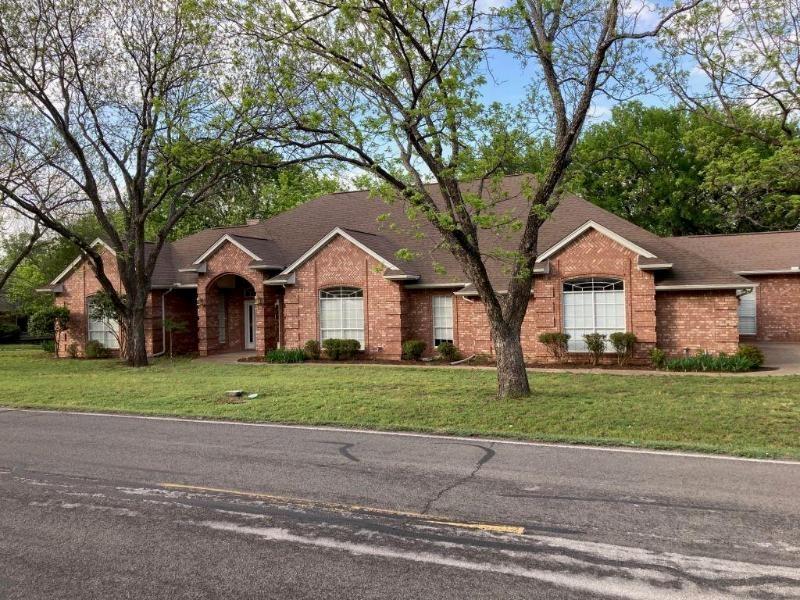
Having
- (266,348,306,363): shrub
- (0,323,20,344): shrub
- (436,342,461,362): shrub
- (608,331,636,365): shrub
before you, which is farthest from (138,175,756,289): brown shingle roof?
(0,323,20,344): shrub

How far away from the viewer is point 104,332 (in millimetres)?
27062

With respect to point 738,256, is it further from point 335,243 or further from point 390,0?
point 390,0

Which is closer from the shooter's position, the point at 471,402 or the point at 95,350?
the point at 471,402

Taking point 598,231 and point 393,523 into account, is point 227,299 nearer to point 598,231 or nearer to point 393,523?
point 598,231

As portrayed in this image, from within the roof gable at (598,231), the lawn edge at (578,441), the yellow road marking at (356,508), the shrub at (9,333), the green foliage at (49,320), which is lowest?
the lawn edge at (578,441)

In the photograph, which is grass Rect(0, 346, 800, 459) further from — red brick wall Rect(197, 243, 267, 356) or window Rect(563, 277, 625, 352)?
red brick wall Rect(197, 243, 267, 356)

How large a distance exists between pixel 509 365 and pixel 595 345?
22.7 feet

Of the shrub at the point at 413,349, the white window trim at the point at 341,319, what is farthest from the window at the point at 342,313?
the shrub at the point at 413,349

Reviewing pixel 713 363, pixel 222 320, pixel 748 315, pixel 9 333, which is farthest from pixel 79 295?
pixel 748 315

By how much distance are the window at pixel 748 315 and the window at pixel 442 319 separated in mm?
12802

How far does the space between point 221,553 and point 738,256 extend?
27271 millimetres

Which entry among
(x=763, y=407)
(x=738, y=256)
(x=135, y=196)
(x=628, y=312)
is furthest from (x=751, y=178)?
(x=135, y=196)

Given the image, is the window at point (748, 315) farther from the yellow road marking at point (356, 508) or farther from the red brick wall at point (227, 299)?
the yellow road marking at point (356, 508)

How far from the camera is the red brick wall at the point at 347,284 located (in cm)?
2175
